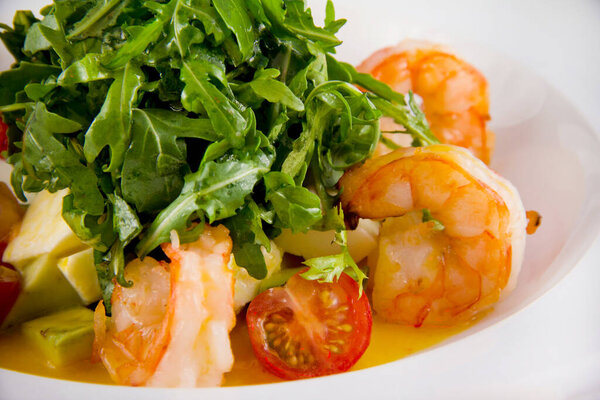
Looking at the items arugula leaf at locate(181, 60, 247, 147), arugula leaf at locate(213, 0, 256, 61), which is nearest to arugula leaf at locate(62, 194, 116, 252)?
arugula leaf at locate(181, 60, 247, 147)

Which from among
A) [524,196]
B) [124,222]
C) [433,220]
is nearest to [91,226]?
[124,222]

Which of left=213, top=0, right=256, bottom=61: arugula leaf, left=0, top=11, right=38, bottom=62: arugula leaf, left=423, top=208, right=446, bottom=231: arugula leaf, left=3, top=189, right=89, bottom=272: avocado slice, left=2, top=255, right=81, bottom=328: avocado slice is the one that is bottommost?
left=2, top=255, right=81, bottom=328: avocado slice

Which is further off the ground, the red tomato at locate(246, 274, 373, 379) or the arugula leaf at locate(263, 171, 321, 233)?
the arugula leaf at locate(263, 171, 321, 233)

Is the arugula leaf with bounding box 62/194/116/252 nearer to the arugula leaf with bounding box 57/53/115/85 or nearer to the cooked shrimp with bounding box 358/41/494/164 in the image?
the arugula leaf with bounding box 57/53/115/85

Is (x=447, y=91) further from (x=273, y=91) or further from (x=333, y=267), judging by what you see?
(x=333, y=267)

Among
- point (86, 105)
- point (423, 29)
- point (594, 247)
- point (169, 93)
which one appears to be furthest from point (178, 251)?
point (423, 29)

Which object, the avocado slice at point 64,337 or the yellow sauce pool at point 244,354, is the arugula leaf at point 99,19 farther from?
the yellow sauce pool at point 244,354

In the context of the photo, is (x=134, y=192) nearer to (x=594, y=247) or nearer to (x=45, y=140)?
(x=45, y=140)
